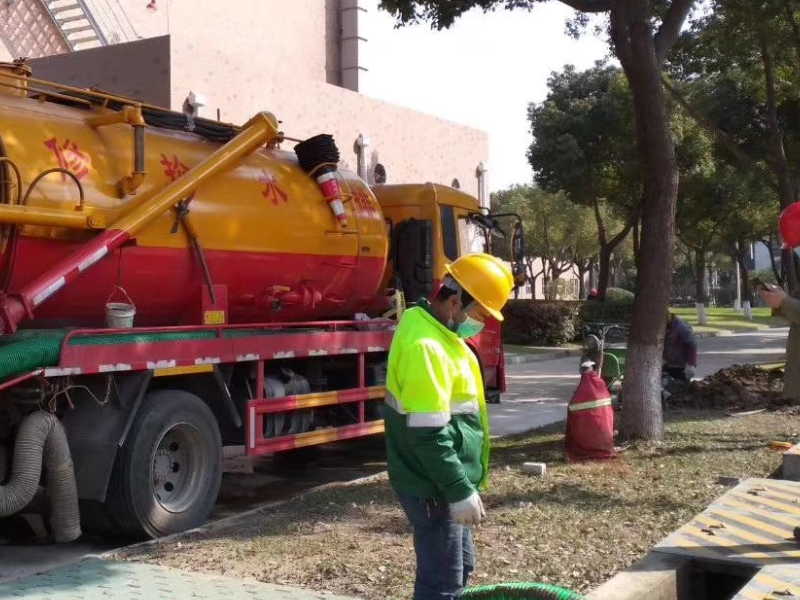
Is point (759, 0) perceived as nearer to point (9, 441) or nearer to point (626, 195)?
point (9, 441)

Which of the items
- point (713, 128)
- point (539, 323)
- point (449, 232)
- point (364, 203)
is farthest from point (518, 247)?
point (539, 323)

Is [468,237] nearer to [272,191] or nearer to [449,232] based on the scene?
[449,232]

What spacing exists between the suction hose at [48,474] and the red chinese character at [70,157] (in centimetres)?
179

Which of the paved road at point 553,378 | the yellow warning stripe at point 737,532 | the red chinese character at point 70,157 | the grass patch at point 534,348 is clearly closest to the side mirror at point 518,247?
the paved road at point 553,378

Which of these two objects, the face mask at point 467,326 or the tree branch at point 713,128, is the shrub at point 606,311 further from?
the face mask at point 467,326

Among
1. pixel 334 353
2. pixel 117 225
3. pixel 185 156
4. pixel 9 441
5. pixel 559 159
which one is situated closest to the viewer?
pixel 9 441

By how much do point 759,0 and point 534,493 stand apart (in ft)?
30.6

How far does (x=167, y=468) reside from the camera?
7.14 metres

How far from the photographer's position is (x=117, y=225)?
6.86m

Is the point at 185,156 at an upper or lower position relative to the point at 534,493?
upper

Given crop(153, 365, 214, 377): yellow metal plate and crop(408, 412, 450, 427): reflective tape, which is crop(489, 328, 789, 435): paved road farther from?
crop(408, 412, 450, 427): reflective tape

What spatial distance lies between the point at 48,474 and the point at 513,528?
3.07 meters

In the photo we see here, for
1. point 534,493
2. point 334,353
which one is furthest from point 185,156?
point 534,493

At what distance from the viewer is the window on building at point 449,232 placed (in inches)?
417
